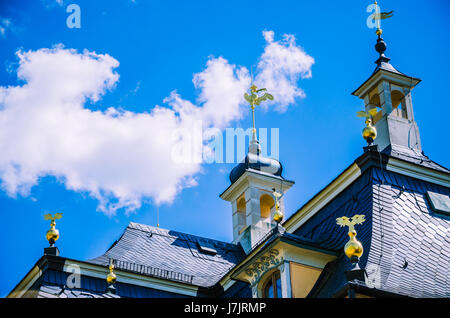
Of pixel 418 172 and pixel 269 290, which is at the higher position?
pixel 418 172

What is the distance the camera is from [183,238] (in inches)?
1355

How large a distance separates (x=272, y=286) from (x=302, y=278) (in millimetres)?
975

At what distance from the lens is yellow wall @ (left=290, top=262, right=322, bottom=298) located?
23469 millimetres

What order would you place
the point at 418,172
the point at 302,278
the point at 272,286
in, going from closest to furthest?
the point at 302,278 < the point at 272,286 < the point at 418,172

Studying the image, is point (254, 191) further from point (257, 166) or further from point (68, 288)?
point (68, 288)

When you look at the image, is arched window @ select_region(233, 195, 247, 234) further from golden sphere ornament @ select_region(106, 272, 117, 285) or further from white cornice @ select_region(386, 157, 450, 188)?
golden sphere ornament @ select_region(106, 272, 117, 285)

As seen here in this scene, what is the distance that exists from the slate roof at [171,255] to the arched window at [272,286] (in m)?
5.84

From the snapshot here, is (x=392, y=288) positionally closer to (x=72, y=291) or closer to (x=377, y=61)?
(x=72, y=291)

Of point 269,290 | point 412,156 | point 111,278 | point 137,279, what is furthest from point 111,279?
point 412,156

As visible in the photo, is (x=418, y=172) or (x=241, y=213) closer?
(x=418, y=172)

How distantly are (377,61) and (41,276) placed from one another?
14648 mm

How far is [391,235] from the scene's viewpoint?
80.2ft
